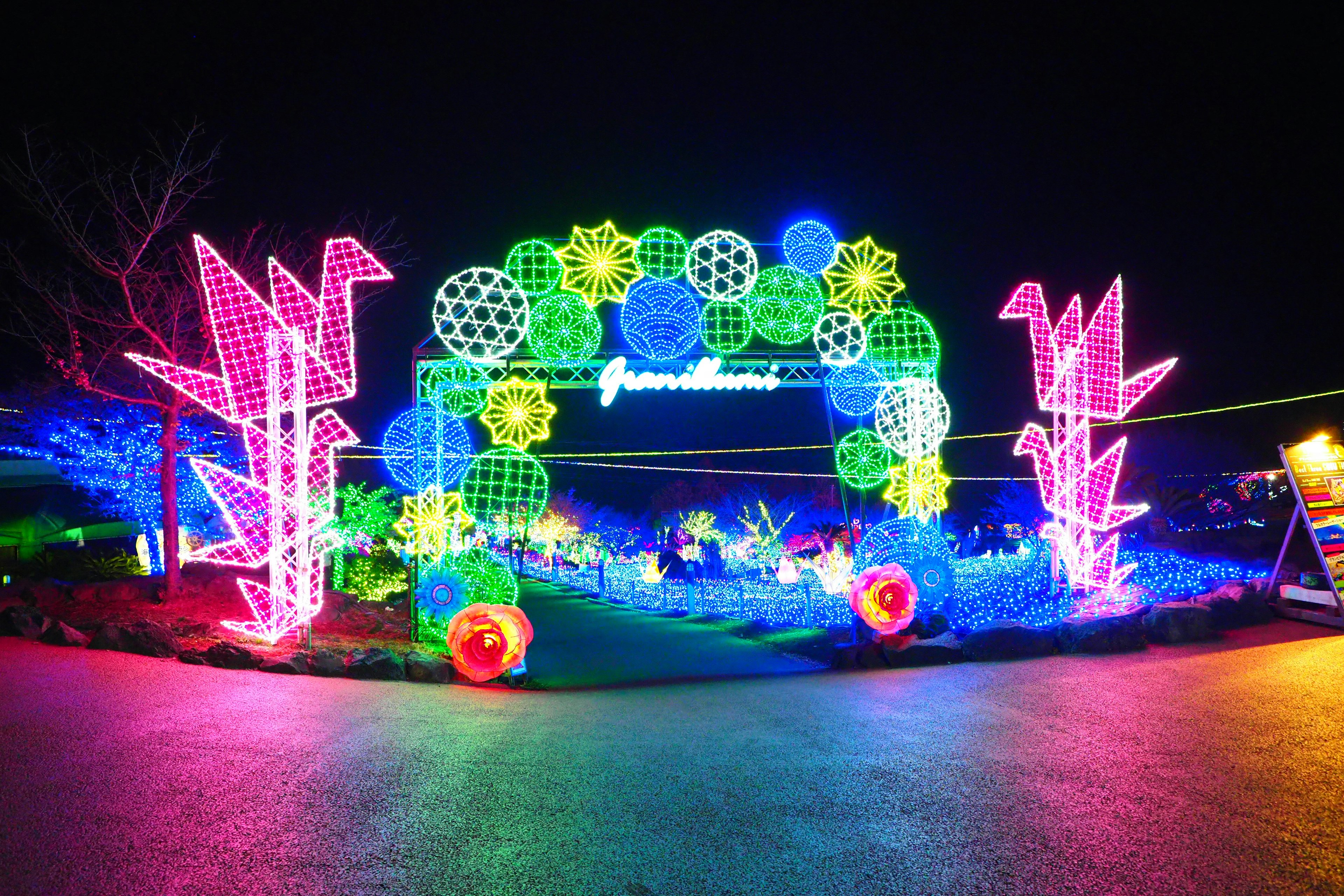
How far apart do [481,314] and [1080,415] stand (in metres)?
8.03

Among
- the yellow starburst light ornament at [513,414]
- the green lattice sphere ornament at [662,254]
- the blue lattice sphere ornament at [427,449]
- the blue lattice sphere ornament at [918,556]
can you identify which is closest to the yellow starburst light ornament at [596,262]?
the green lattice sphere ornament at [662,254]

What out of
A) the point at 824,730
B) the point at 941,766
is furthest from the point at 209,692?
the point at 941,766

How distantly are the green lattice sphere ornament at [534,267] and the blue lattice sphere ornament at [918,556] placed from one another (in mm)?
5279

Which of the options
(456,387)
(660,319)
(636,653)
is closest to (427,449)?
(456,387)

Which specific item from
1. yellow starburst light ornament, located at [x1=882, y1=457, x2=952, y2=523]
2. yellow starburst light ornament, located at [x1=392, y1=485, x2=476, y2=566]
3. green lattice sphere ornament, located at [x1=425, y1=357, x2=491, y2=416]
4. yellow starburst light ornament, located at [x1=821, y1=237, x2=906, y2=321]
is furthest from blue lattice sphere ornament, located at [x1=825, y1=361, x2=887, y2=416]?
yellow starburst light ornament, located at [x1=392, y1=485, x2=476, y2=566]

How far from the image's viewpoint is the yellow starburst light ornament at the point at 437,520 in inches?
386

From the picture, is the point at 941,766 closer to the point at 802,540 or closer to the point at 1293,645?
the point at 1293,645

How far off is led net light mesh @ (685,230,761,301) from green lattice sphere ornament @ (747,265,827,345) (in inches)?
13.1

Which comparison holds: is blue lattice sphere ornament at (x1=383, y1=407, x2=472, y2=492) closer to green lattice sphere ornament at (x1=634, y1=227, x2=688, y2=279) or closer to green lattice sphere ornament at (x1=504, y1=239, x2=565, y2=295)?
green lattice sphere ornament at (x1=504, y1=239, x2=565, y2=295)

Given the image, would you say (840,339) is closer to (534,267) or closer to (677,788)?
(534,267)

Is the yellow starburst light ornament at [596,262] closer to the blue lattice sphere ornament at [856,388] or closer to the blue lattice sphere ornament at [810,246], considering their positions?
the blue lattice sphere ornament at [810,246]

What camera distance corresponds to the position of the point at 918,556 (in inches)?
366

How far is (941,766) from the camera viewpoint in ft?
14.1

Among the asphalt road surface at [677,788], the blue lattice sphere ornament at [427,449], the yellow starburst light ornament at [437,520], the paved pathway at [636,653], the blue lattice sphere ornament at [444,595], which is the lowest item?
the paved pathway at [636,653]
